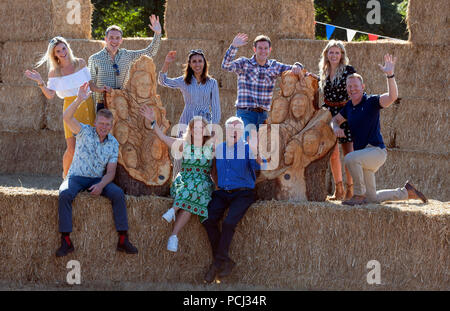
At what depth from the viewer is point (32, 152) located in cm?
892

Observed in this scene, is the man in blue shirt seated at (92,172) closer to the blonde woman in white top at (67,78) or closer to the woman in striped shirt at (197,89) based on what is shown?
the blonde woman in white top at (67,78)

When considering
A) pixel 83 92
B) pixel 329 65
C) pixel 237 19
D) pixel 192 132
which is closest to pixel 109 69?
pixel 83 92

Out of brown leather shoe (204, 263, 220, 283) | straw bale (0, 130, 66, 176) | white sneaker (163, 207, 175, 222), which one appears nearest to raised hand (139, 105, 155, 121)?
white sneaker (163, 207, 175, 222)

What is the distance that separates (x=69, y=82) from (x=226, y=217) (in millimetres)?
1909

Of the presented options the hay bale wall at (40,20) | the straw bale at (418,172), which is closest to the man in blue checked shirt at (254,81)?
the straw bale at (418,172)

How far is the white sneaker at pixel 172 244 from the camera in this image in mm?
5078

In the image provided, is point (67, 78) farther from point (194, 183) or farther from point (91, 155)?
point (194, 183)

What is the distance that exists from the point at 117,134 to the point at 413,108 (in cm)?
392

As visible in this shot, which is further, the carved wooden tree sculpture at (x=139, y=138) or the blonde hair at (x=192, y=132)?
the carved wooden tree sculpture at (x=139, y=138)

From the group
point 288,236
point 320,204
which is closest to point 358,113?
point 320,204

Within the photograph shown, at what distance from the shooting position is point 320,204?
5219 mm

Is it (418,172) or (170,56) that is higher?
(170,56)

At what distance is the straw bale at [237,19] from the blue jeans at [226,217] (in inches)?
139

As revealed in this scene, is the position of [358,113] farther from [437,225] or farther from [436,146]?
[436,146]
